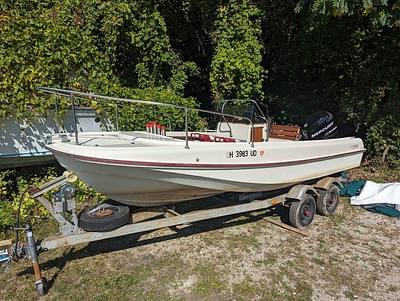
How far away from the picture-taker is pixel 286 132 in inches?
184

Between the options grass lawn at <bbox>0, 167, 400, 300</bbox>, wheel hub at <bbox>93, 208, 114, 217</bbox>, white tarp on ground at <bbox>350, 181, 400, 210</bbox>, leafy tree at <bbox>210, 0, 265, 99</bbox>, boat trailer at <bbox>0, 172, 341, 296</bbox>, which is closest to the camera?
boat trailer at <bbox>0, 172, 341, 296</bbox>

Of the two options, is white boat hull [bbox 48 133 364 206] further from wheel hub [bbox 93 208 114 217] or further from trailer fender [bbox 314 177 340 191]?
trailer fender [bbox 314 177 340 191]

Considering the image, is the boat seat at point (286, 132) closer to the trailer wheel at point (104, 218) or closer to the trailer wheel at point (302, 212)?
the trailer wheel at point (302, 212)

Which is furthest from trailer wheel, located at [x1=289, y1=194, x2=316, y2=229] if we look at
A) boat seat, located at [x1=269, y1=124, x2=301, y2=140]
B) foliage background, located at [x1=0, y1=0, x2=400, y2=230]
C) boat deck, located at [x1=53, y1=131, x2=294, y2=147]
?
foliage background, located at [x1=0, y1=0, x2=400, y2=230]

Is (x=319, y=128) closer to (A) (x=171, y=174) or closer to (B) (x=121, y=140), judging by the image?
(A) (x=171, y=174)

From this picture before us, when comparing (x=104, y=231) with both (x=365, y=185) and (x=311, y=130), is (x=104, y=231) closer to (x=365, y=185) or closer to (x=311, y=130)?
(x=311, y=130)

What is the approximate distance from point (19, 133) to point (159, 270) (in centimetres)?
297

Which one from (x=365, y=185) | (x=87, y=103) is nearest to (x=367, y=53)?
(x=365, y=185)

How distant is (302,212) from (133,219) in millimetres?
2276

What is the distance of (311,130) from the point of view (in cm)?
456

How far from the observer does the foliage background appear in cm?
447

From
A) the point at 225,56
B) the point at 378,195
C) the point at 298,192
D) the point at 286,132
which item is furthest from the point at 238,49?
the point at 378,195

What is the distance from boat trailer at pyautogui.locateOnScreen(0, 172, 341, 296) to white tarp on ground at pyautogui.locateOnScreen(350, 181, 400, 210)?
68 centimetres

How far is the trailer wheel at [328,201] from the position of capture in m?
4.52
